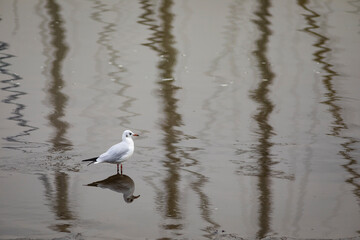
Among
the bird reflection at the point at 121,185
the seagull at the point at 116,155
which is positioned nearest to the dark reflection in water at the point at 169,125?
the bird reflection at the point at 121,185

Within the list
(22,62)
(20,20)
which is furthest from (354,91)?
(20,20)

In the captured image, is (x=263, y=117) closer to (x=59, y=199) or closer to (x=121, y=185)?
(x=121, y=185)

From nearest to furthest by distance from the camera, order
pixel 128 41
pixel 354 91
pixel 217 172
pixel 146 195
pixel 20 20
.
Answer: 1. pixel 146 195
2. pixel 217 172
3. pixel 354 91
4. pixel 128 41
5. pixel 20 20

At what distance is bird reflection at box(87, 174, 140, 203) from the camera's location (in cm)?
699

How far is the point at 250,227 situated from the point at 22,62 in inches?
243

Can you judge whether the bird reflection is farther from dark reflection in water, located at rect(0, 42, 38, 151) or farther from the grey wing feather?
dark reflection in water, located at rect(0, 42, 38, 151)

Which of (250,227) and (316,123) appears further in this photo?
(316,123)

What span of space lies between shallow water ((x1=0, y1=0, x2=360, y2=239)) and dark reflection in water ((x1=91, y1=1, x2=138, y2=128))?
0.03 metres

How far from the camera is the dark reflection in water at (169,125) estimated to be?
661 cm

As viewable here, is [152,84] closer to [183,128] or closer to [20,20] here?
[183,128]

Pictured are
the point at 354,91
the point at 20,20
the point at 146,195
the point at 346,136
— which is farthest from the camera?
the point at 20,20

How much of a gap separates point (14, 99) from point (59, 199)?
332cm

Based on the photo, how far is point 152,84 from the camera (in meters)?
10.7

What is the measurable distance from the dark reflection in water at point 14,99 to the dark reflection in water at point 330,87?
3.64 m
